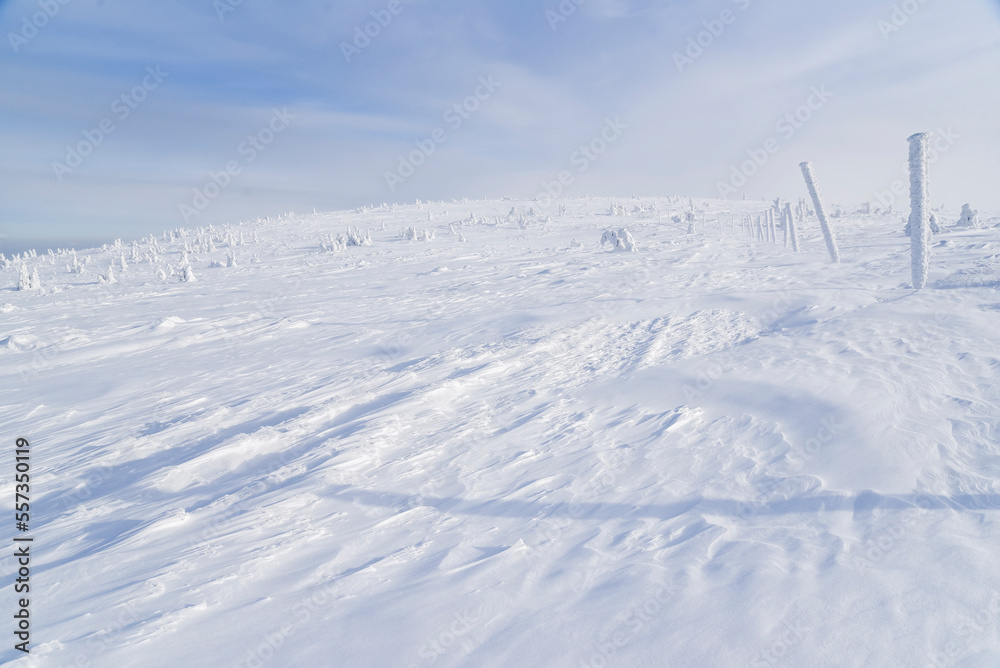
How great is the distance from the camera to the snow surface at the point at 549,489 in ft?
8.26

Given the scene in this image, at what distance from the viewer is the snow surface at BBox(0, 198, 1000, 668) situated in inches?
99.1

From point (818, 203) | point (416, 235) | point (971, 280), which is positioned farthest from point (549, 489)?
point (416, 235)

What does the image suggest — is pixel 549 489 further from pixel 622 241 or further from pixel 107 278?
pixel 107 278

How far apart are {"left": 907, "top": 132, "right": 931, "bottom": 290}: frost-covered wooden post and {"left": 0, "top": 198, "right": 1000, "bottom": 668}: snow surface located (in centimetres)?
38

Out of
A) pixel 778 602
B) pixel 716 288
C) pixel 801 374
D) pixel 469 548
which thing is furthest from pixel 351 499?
pixel 716 288

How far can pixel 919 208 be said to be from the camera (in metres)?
8.01

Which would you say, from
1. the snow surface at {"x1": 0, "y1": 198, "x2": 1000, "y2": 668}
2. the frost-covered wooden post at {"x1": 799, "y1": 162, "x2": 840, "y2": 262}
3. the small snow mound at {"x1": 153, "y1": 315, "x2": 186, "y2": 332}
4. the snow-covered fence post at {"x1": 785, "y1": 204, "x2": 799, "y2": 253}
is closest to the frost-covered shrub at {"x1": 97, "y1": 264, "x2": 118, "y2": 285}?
the small snow mound at {"x1": 153, "y1": 315, "x2": 186, "y2": 332}

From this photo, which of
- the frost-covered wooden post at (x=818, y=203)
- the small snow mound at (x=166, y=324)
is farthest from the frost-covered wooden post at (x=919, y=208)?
the small snow mound at (x=166, y=324)

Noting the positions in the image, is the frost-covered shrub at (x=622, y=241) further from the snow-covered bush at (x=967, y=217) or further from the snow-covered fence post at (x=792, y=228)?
the snow-covered bush at (x=967, y=217)

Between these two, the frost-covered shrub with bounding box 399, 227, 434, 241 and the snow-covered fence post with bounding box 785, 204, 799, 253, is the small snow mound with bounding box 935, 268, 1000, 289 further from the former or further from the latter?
the frost-covered shrub with bounding box 399, 227, 434, 241

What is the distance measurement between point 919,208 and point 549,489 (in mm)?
8584

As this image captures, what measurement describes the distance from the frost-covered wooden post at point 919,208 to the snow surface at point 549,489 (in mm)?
382

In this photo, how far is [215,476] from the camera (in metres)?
5.07

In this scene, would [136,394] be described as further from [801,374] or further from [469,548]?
[801,374]
